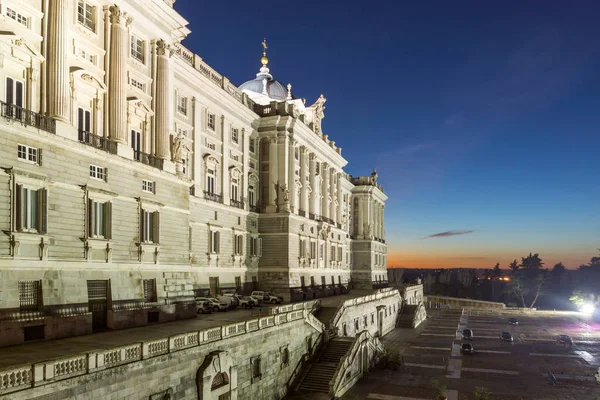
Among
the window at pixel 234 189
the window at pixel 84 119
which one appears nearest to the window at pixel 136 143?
the window at pixel 84 119

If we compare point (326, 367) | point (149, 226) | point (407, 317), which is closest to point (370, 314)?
point (326, 367)

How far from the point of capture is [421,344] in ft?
198

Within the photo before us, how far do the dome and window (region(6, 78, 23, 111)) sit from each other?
5220 centimetres

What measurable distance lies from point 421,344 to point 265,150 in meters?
29.7

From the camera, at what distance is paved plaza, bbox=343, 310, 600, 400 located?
39.3 m

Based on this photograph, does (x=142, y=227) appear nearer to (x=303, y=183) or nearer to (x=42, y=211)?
(x=42, y=211)

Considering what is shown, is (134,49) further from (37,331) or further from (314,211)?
(314,211)

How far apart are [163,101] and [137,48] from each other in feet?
12.6

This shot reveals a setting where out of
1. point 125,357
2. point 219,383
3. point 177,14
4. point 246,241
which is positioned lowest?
point 219,383

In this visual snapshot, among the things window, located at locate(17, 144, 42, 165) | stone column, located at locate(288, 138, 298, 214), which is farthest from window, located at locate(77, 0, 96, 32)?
stone column, located at locate(288, 138, 298, 214)

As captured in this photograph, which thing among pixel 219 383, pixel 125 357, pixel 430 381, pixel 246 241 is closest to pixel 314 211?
pixel 246 241

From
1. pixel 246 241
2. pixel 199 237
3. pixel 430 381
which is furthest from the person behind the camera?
pixel 246 241

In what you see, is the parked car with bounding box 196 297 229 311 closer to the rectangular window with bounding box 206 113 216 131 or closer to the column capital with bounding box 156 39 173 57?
the rectangular window with bounding box 206 113 216 131

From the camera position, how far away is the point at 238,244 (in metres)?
55.0
